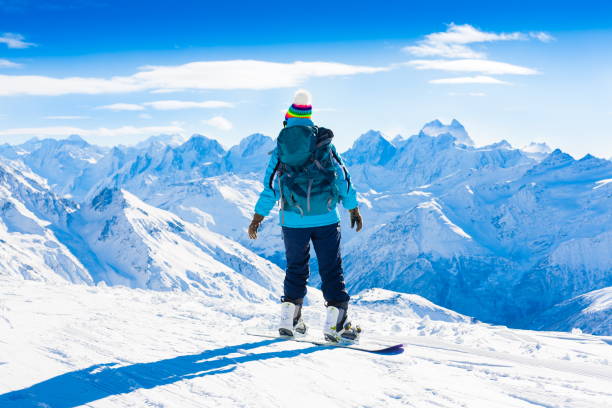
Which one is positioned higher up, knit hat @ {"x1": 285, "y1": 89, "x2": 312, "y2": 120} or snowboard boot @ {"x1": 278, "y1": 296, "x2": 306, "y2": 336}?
knit hat @ {"x1": 285, "y1": 89, "x2": 312, "y2": 120}

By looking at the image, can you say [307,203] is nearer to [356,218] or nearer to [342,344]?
[356,218]

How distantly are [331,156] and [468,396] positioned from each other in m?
3.58

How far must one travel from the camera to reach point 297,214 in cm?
775

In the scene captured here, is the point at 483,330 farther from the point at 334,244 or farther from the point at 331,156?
the point at 331,156

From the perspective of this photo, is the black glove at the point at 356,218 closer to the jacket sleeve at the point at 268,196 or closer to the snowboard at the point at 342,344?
the jacket sleeve at the point at 268,196

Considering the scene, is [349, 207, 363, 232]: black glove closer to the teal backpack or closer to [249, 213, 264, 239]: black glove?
the teal backpack

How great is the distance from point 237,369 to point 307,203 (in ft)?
8.08

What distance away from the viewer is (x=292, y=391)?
5.78 metres

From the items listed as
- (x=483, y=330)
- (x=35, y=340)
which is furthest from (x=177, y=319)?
(x=483, y=330)

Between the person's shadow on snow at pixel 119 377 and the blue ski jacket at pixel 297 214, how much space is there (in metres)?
1.81

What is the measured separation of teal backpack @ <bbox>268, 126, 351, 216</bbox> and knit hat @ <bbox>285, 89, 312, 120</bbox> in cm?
27

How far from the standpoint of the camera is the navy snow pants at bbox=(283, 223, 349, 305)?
7.78 meters

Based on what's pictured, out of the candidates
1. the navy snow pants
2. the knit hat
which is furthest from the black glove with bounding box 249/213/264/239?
the knit hat

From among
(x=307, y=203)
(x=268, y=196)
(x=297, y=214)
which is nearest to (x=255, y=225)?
(x=268, y=196)
